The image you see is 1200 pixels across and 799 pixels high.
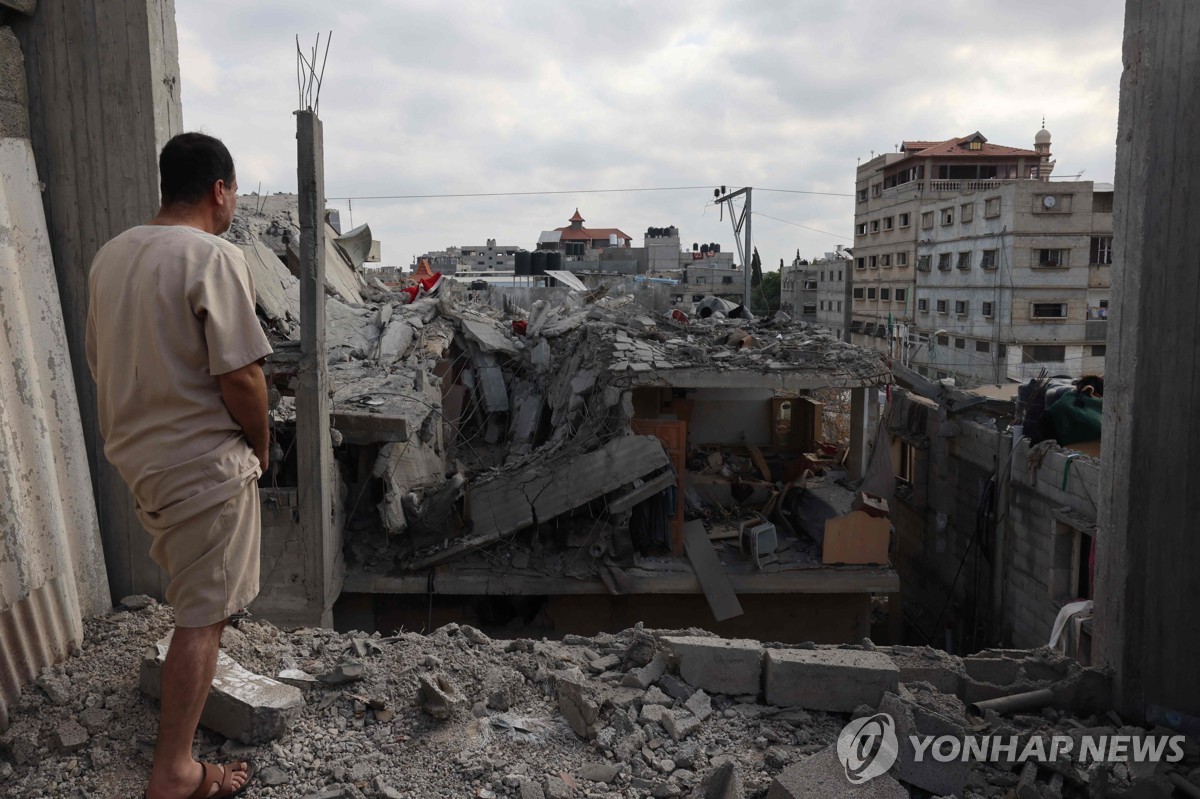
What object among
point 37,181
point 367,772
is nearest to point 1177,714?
point 367,772

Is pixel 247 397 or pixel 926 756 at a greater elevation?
pixel 247 397

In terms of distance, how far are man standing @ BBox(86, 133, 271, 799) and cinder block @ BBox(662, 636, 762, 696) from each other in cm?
164

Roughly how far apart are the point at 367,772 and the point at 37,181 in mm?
2449

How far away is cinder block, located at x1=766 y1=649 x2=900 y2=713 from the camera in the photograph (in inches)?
120

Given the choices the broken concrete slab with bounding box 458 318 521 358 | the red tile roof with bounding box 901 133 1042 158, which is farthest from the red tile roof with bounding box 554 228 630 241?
the broken concrete slab with bounding box 458 318 521 358

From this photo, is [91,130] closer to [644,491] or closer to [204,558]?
[204,558]

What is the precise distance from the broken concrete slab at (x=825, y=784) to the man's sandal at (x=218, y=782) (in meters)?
1.60

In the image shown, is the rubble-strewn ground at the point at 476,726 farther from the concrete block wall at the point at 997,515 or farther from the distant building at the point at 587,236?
the distant building at the point at 587,236

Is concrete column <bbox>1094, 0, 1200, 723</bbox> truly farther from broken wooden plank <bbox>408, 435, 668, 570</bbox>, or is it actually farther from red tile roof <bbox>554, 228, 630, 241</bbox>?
red tile roof <bbox>554, 228, 630, 241</bbox>

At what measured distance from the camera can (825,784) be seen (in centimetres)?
250

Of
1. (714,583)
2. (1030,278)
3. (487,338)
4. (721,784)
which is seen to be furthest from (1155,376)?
(1030,278)

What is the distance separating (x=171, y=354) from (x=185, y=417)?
0.58 feet

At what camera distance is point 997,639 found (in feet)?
39.7

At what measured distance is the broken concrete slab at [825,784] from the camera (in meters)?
2.46
